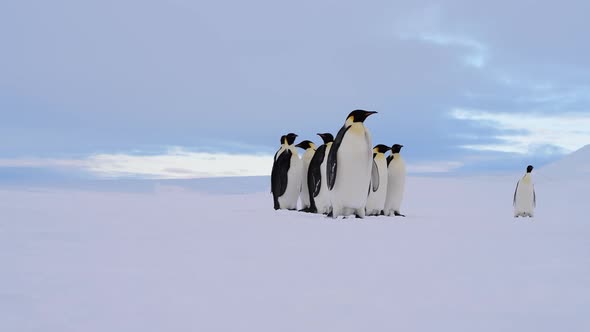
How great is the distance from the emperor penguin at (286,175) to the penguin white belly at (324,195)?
71cm

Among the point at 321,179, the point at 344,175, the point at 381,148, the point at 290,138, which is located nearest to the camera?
the point at 344,175

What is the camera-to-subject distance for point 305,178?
809cm

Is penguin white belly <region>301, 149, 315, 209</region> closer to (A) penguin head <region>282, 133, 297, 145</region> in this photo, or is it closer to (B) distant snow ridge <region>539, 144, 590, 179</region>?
(A) penguin head <region>282, 133, 297, 145</region>

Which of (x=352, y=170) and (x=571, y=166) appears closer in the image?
(x=352, y=170)

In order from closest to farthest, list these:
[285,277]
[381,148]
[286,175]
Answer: [285,277]
[381,148]
[286,175]

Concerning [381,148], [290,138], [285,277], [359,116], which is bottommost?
[285,277]

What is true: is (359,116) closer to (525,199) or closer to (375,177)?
(375,177)

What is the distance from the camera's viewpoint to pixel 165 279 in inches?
117

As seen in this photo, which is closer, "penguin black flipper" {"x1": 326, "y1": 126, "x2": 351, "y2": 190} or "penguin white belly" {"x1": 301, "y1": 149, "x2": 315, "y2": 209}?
"penguin black flipper" {"x1": 326, "y1": 126, "x2": 351, "y2": 190}

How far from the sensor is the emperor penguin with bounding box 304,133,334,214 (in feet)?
23.6

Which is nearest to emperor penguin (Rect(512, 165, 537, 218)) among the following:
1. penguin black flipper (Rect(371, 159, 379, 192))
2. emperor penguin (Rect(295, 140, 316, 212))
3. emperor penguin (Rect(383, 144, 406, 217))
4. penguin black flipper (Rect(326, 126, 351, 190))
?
emperor penguin (Rect(383, 144, 406, 217))

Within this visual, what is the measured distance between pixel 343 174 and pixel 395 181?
1640 millimetres

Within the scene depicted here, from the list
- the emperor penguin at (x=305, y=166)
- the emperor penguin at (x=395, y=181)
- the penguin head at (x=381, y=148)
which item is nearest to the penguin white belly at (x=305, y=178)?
the emperor penguin at (x=305, y=166)

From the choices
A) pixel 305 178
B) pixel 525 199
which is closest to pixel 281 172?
pixel 305 178
